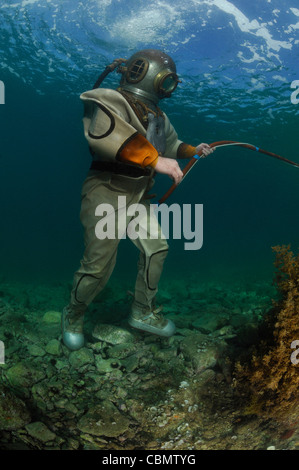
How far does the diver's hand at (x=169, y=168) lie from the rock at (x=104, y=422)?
7.74 ft

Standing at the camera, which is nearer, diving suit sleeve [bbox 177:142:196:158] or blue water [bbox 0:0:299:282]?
diving suit sleeve [bbox 177:142:196:158]

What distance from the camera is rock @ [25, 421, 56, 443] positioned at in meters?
2.29

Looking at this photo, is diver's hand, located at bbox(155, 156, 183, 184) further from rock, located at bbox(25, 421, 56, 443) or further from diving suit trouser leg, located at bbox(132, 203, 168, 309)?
rock, located at bbox(25, 421, 56, 443)

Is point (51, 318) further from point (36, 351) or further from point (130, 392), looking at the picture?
point (130, 392)

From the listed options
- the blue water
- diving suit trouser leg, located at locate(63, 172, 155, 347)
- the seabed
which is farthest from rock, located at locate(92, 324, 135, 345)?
the blue water

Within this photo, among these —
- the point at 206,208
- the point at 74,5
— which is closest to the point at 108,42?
the point at 74,5

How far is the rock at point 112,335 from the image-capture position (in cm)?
387

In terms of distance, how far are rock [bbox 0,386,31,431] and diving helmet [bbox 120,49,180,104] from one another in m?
3.40

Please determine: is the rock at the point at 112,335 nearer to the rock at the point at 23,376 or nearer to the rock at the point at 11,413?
the rock at the point at 23,376

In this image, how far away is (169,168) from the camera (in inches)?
110

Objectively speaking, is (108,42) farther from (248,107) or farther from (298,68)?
(248,107)

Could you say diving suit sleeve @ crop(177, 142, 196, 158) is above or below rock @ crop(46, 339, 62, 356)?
above

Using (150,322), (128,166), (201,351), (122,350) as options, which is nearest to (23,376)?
(122,350)

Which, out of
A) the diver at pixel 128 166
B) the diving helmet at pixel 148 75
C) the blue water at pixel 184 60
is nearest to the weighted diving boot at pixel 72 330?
the diver at pixel 128 166
